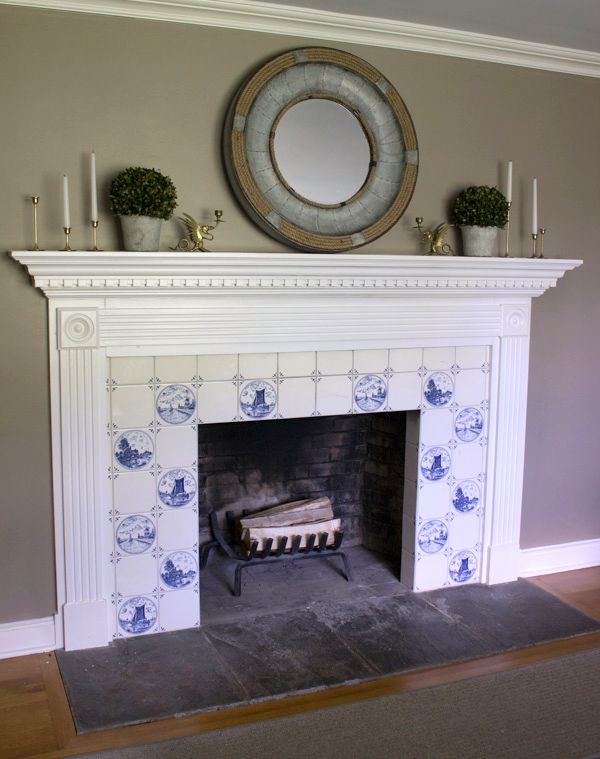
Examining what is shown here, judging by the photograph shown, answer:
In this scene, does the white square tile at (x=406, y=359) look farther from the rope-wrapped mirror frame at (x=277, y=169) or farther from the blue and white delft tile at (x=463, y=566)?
the blue and white delft tile at (x=463, y=566)

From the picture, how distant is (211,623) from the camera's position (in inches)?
121

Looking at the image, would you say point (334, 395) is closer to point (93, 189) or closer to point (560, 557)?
point (93, 189)

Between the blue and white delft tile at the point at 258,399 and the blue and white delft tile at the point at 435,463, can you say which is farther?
the blue and white delft tile at the point at 435,463

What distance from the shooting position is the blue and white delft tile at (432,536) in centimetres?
334

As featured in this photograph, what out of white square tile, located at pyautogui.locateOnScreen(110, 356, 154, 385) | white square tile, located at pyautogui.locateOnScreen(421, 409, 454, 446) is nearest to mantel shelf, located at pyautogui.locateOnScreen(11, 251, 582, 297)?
white square tile, located at pyautogui.locateOnScreen(110, 356, 154, 385)

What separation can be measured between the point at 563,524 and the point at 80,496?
2.25m

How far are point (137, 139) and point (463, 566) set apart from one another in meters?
2.24

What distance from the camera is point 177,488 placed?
9.64 ft

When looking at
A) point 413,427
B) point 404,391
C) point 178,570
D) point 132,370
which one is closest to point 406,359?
point 404,391

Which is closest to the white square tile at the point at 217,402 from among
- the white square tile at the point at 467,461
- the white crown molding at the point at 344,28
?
the white square tile at the point at 467,461

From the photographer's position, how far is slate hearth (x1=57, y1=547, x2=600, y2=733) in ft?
8.46

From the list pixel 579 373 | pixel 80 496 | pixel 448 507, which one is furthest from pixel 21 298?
pixel 579 373

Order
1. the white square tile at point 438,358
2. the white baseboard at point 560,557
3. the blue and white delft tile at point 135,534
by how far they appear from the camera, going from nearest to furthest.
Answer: the blue and white delft tile at point 135,534, the white square tile at point 438,358, the white baseboard at point 560,557

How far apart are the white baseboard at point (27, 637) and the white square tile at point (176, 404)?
33.4 inches
